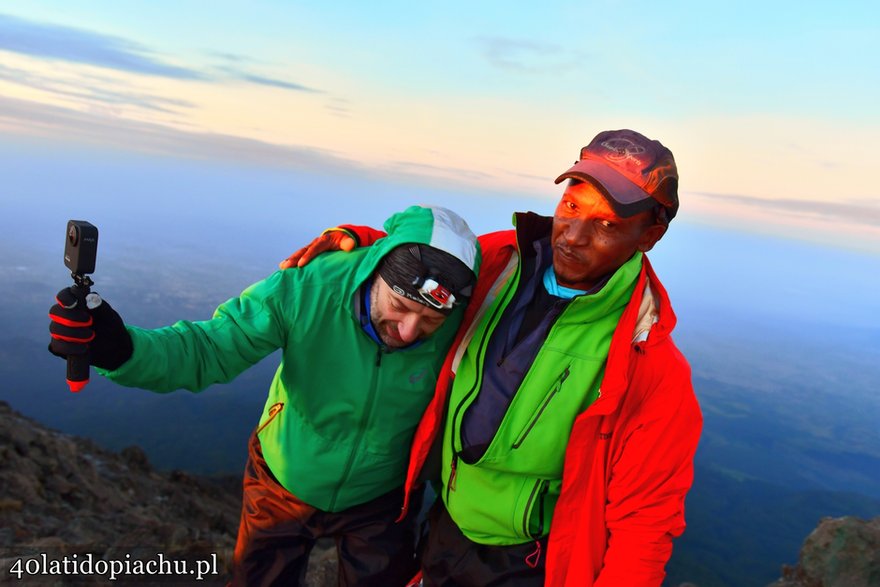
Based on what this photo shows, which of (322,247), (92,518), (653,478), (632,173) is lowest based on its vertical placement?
(92,518)

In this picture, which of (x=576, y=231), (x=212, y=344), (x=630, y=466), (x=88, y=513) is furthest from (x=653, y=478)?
(x=88, y=513)

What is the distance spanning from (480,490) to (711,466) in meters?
161

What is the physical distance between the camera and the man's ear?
3709 millimetres

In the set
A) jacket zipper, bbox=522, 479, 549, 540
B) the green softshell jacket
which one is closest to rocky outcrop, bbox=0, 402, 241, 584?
the green softshell jacket

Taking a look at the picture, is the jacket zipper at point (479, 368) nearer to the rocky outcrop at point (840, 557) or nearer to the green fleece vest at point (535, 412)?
the green fleece vest at point (535, 412)

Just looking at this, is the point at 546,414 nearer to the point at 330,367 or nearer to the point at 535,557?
the point at 535,557

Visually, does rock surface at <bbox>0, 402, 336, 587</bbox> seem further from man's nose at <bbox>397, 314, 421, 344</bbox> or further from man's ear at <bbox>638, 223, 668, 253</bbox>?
man's ear at <bbox>638, 223, 668, 253</bbox>

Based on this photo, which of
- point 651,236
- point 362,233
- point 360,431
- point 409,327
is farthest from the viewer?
point 362,233

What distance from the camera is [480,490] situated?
161 inches

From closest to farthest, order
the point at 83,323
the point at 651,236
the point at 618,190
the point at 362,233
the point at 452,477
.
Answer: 1. the point at 83,323
2. the point at 618,190
3. the point at 651,236
4. the point at 452,477
5. the point at 362,233

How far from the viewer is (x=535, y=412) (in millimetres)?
3660

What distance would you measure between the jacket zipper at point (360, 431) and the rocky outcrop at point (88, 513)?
4.36 m

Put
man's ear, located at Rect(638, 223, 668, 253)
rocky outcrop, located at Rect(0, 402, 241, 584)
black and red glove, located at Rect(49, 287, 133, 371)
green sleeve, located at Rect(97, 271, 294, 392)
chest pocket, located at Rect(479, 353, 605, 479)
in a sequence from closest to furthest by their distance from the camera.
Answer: black and red glove, located at Rect(49, 287, 133, 371) < green sleeve, located at Rect(97, 271, 294, 392) < chest pocket, located at Rect(479, 353, 605, 479) < man's ear, located at Rect(638, 223, 668, 253) < rocky outcrop, located at Rect(0, 402, 241, 584)

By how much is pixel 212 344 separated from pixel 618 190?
2829 mm
